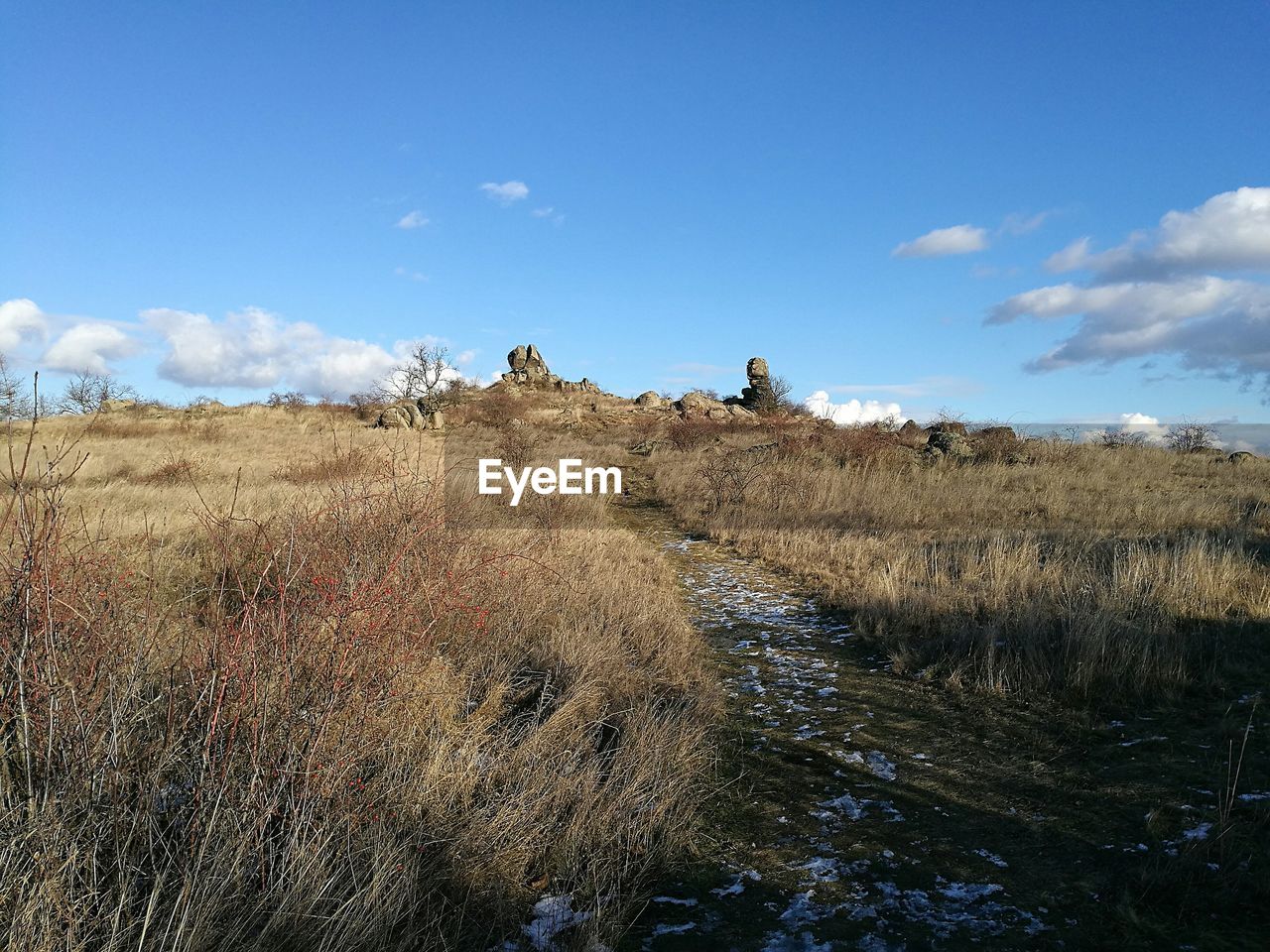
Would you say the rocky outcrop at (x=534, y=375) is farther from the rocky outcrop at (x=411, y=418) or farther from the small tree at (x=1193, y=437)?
the small tree at (x=1193, y=437)

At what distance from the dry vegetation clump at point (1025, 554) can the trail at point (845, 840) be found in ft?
3.32

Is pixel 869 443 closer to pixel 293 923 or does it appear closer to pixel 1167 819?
pixel 1167 819

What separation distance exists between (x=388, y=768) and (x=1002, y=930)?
2574 mm

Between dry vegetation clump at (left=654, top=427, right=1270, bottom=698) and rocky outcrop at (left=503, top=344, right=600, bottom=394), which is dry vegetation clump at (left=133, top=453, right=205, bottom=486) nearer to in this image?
dry vegetation clump at (left=654, top=427, right=1270, bottom=698)

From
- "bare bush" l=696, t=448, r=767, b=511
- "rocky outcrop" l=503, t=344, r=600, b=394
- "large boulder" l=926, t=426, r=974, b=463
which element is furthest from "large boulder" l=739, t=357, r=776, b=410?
"bare bush" l=696, t=448, r=767, b=511

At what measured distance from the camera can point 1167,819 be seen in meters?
3.40

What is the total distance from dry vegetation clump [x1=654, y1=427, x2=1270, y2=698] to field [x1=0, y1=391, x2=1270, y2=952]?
5cm

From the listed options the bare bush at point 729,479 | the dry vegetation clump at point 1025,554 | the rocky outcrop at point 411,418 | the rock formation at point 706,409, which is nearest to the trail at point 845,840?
the dry vegetation clump at point 1025,554

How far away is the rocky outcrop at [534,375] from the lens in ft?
184

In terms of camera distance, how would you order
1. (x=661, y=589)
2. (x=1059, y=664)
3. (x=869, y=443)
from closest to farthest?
(x=1059, y=664)
(x=661, y=589)
(x=869, y=443)

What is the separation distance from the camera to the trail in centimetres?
281

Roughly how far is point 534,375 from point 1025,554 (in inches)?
2060

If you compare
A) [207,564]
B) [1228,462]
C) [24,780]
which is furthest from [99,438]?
[1228,462]

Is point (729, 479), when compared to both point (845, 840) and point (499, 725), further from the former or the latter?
point (845, 840)
